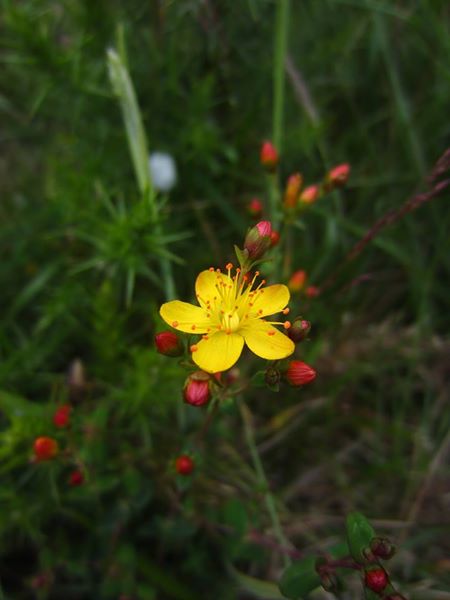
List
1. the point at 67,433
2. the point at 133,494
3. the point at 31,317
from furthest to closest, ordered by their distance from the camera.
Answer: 1. the point at 31,317
2. the point at 133,494
3. the point at 67,433

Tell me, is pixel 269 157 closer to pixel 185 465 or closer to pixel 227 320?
pixel 227 320

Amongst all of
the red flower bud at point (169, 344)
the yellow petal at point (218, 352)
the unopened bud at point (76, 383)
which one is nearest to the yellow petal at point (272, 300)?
the yellow petal at point (218, 352)

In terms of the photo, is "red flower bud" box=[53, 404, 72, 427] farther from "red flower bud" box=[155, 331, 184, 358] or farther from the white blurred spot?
the white blurred spot

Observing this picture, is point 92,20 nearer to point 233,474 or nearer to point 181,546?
point 233,474

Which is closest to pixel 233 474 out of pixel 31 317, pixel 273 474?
pixel 273 474

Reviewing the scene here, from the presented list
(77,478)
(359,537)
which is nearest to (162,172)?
(77,478)

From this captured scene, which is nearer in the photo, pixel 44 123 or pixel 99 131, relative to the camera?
pixel 99 131

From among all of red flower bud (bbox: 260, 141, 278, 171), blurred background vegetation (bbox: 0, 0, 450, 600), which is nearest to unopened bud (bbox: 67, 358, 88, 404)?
blurred background vegetation (bbox: 0, 0, 450, 600)
